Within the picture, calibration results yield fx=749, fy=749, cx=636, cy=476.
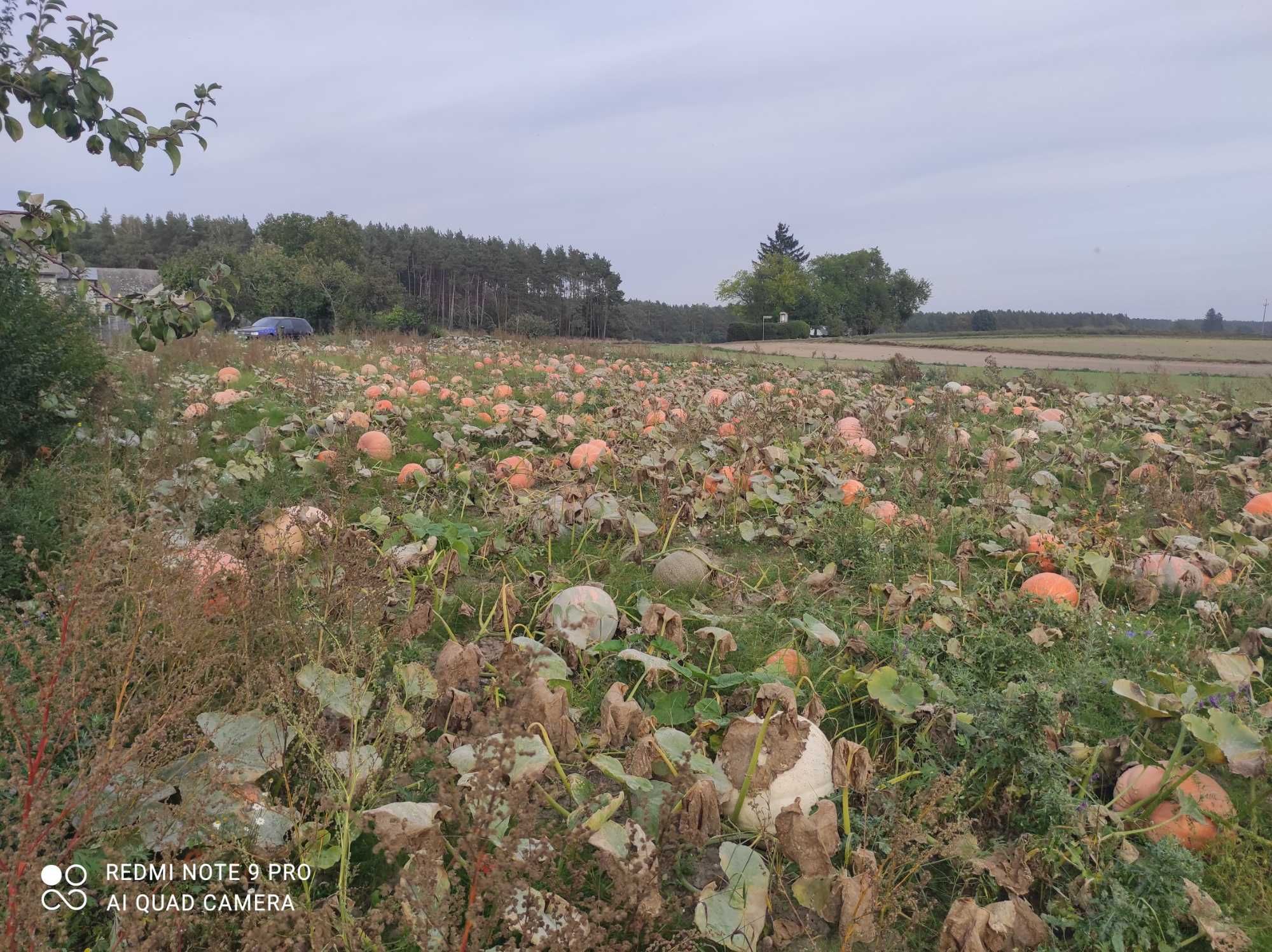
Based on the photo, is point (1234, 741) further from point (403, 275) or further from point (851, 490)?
point (403, 275)

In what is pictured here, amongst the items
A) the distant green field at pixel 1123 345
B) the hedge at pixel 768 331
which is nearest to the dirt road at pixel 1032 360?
the distant green field at pixel 1123 345

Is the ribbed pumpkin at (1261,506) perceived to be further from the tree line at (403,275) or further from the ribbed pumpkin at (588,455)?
the tree line at (403,275)

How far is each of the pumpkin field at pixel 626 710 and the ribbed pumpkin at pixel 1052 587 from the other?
0.05 ft

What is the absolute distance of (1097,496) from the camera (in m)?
5.93

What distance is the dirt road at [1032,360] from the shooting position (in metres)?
16.0

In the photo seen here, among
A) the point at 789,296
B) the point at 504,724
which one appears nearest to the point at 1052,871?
the point at 504,724

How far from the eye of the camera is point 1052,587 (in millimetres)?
3811

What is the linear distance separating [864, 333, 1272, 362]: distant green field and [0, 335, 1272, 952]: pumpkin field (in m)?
18.8

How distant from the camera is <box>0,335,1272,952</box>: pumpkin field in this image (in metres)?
1.77

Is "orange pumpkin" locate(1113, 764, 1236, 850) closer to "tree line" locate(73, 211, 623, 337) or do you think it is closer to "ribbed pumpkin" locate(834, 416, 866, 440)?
"ribbed pumpkin" locate(834, 416, 866, 440)

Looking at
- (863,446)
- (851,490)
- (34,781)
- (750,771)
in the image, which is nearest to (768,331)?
(863,446)

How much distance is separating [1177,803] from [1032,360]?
19.3m

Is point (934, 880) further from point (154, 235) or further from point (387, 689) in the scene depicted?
point (154, 235)

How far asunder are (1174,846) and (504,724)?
1.88 meters
